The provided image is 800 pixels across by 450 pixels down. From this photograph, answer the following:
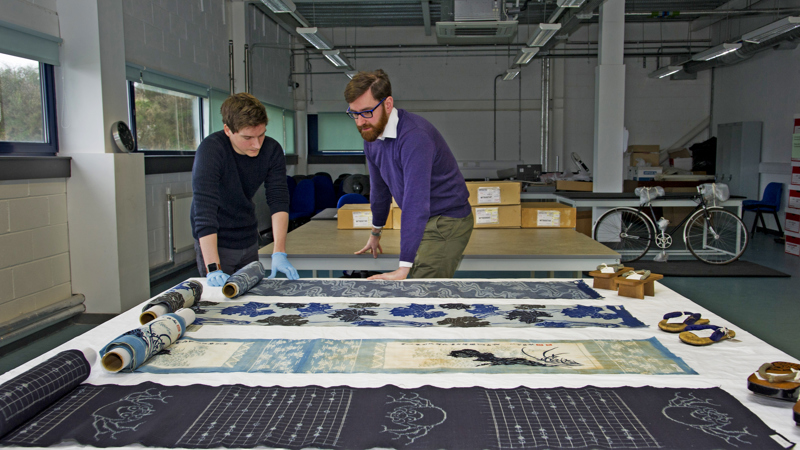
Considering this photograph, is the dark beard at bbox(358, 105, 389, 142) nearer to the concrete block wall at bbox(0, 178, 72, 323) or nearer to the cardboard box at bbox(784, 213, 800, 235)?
the concrete block wall at bbox(0, 178, 72, 323)

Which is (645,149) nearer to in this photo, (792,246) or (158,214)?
(792,246)

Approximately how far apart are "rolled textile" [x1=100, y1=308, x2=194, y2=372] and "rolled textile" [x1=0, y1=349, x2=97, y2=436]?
1.8 inches

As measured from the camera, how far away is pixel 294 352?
1373 mm

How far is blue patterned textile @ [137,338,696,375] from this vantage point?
1257 millimetres

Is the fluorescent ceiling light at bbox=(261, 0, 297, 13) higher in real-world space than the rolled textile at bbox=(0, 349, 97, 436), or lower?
higher

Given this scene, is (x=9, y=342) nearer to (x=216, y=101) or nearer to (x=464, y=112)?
(x=216, y=101)

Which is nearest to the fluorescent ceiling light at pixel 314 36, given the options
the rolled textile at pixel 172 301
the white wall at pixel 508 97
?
the white wall at pixel 508 97

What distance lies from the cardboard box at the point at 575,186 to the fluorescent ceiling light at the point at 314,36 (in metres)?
3.36

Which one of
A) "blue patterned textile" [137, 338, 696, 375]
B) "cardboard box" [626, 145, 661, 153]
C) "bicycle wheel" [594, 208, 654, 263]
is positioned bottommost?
"bicycle wheel" [594, 208, 654, 263]

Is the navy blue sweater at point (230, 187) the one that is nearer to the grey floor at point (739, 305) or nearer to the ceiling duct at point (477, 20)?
the grey floor at point (739, 305)

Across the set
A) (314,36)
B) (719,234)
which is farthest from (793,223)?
(314,36)

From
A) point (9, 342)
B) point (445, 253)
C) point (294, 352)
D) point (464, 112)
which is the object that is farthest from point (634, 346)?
point (464, 112)

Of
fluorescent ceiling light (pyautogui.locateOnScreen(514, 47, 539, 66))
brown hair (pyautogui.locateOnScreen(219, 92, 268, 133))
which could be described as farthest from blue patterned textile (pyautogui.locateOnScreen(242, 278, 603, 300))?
fluorescent ceiling light (pyautogui.locateOnScreen(514, 47, 539, 66))

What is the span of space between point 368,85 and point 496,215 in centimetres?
214
